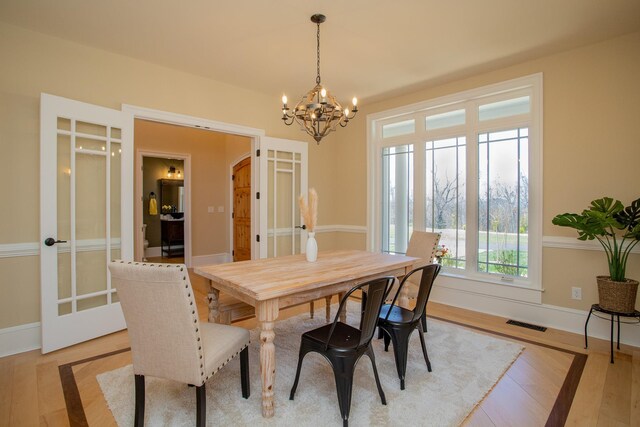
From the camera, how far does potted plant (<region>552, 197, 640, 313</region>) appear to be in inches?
104

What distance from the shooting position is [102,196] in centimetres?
316

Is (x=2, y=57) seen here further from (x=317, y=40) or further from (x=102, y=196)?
(x=317, y=40)

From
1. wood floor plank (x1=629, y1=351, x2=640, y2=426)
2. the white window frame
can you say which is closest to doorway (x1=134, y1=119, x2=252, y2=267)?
the white window frame

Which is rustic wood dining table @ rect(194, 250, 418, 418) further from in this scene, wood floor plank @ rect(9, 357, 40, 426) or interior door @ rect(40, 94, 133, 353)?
interior door @ rect(40, 94, 133, 353)

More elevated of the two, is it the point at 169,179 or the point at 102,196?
the point at 169,179

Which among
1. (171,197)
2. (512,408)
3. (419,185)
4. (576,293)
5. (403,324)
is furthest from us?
(171,197)

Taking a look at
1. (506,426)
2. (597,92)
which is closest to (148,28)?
(506,426)

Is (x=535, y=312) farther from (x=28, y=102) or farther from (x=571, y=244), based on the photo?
(x=28, y=102)

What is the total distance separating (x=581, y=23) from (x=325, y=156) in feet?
11.2

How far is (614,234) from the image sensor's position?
2.90 metres

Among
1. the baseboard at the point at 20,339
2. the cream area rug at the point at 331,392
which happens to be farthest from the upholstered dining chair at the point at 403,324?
the baseboard at the point at 20,339

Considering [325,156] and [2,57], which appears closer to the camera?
[2,57]

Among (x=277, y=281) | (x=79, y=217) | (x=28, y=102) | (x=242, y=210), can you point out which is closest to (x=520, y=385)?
(x=277, y=281)

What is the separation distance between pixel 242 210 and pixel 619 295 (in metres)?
5.37
